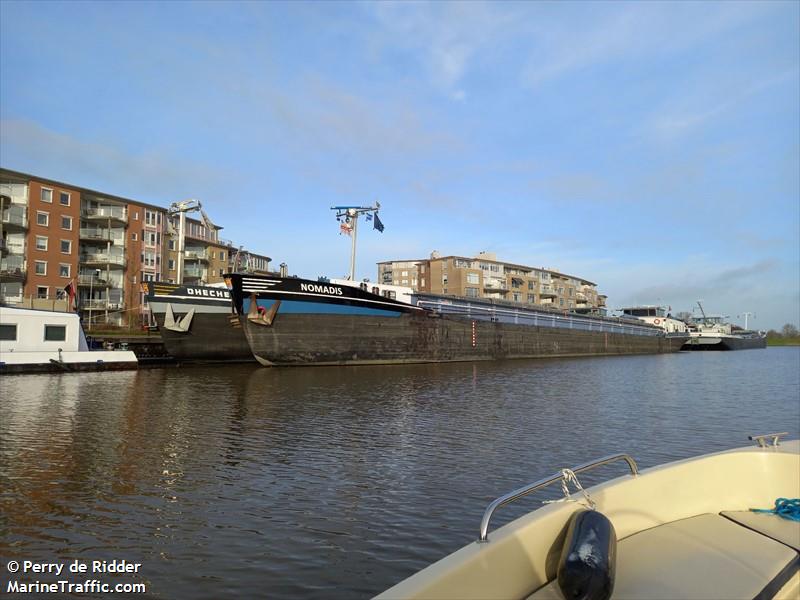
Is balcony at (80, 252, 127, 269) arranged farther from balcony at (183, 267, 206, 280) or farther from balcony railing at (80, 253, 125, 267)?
balcony at (183, 267, 206, 280)

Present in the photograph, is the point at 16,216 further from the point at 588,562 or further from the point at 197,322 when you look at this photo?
the point at 588,562

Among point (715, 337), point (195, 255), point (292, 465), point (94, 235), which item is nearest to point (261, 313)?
point (292, 465)

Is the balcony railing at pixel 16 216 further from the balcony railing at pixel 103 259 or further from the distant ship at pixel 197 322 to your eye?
the distant ship at pixel 197 322

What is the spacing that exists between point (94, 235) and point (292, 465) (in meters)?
58.5

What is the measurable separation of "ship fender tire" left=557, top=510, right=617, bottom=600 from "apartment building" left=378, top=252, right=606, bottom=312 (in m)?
79.8

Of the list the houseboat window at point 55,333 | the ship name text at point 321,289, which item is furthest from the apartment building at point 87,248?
the houseboat window at point 55,333

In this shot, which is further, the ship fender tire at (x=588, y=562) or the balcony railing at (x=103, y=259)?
the balcony railing at (x=103, y=259)

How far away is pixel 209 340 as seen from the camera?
32938 mm

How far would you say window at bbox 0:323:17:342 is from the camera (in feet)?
79.1

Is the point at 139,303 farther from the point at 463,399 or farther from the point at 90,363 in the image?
the point at 463,399

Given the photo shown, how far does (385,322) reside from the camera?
33406mm

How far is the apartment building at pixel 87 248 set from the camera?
163 feet

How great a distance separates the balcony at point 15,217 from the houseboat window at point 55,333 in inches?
1206

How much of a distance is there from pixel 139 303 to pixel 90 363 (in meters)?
37.0
